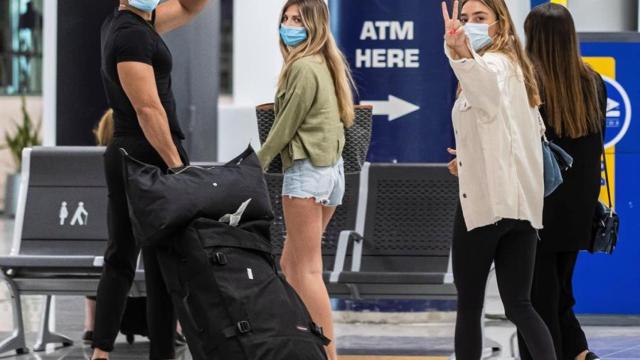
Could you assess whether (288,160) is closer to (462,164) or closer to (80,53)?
(462,164)

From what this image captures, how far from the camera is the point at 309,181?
570cm

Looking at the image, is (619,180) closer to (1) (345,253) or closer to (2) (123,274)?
(1) (345,253)

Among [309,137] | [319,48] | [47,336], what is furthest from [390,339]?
[319,48]

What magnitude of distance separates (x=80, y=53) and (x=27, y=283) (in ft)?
8.02

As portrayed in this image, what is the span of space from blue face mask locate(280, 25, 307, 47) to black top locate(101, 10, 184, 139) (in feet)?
1.79

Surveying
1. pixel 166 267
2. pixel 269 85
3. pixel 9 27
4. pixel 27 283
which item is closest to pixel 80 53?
pixel 269 85

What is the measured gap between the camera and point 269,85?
32.2 ft

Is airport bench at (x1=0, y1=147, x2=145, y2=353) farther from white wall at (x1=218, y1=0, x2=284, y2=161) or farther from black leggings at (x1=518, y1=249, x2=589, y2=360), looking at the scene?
white wall at (x1=218, y1=0, x2=284, y2=161)

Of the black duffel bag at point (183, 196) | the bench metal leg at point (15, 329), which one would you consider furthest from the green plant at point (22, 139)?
the black duffel bag at point (183, 196)

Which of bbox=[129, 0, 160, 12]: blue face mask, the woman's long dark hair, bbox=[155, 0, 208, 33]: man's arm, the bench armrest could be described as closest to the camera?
bbox=[129, 0, 160, 12]: blue face mask

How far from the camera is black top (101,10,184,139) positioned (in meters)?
5.44

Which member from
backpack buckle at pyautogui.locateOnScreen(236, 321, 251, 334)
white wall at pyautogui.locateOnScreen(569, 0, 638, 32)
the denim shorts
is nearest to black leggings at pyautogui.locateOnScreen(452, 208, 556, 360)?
the denim shorts

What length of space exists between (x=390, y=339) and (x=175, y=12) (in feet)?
8.05

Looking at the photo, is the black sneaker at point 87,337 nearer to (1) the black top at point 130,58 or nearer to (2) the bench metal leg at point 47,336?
(2) the bench metal leg at point 47,336
